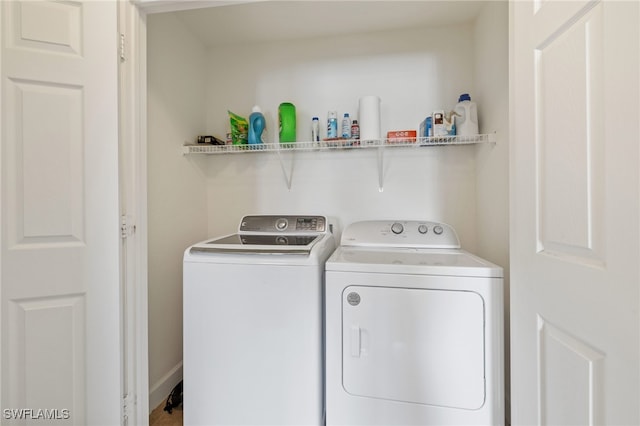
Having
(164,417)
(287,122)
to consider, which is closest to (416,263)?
(287,122)


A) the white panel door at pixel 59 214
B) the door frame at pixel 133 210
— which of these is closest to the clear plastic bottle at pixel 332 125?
the door frame at pixel 133 210

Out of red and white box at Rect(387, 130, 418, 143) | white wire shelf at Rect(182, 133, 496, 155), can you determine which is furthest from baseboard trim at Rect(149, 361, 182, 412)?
red and white box at Rect(387, 130, 418, 143)

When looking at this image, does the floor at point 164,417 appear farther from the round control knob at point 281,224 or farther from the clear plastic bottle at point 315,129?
the clear plastic bottle at point 315,129

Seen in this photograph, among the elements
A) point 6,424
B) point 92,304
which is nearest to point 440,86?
point 92,304

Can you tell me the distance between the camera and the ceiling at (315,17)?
1768 millimetres

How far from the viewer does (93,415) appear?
1.21 meters

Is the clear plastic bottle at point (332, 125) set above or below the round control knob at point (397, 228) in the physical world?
above

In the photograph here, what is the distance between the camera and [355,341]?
1.25 meters

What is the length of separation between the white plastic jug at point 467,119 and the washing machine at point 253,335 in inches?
47.4

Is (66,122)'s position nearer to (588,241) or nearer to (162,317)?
(162,317)

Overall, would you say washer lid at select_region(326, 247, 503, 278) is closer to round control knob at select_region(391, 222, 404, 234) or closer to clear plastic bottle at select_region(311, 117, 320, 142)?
round control knob at select_region(391, 222, 404, 234)

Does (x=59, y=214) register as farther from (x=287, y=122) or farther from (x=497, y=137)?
(x=497, y=137)

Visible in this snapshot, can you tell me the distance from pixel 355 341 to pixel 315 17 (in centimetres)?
207

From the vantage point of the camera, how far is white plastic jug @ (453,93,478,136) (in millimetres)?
1713
